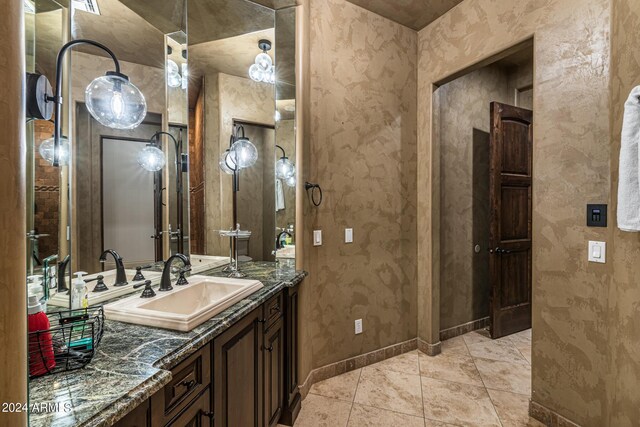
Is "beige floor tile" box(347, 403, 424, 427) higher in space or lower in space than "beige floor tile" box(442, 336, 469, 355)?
lower

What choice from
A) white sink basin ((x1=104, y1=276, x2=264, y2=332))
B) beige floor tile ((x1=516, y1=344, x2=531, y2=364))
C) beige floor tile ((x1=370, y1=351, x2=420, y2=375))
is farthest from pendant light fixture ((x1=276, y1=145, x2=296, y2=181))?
beige floor tile ((x1=516, y1=344, x2=531, y2=364))

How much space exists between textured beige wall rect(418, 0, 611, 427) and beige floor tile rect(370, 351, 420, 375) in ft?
2.86

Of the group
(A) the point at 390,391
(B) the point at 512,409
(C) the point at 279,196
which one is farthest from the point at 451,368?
(C) the point at 279,196

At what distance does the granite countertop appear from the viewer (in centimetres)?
69

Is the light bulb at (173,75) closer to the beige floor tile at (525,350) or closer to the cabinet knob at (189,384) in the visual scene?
the cabinet knob at (189,384)

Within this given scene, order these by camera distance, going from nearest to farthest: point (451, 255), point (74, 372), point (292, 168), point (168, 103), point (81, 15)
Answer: point (74, 372)
point (81, 15)
point (168, 103)
point (292, 168)
point (451, 255)

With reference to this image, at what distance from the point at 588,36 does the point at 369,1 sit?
1532mm

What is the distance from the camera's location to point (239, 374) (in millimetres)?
1364

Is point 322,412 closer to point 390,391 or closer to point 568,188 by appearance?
point 390,391

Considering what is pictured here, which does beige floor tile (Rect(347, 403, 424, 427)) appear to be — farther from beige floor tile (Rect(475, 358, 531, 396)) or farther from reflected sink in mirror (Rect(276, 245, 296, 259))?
reflected sink in mirror (Rect(276, 245, 296, 259))

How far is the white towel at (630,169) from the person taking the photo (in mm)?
1408

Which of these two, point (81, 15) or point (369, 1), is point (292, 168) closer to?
point (81, 15)

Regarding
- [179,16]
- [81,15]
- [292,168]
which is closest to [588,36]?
[292,168]

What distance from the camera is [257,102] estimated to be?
2.45 meters
